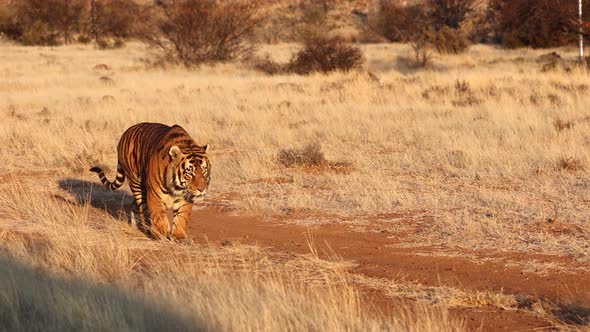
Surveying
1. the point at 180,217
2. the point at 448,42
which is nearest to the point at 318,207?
the point at 180,217

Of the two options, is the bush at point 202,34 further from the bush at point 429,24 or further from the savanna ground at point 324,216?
the savanna ground at point 324,216

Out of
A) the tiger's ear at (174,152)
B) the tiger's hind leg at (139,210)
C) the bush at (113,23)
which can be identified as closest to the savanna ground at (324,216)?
the tiger's hind leg at (139,210)

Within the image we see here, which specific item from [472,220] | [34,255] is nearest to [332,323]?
[34,255]

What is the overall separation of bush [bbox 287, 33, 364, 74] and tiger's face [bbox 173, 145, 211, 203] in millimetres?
21567

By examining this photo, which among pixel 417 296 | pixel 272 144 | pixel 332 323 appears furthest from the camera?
pixel 272 144

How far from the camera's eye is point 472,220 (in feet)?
29.5

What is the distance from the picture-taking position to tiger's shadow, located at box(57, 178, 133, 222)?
10.7m

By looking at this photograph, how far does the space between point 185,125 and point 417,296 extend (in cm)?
1239

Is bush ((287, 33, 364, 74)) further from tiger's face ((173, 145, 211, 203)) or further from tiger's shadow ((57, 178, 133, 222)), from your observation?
tiger's face ((173, 145, 211, 203))

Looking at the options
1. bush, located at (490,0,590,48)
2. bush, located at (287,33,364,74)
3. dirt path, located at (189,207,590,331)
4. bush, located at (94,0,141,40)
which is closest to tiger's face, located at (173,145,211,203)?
dirt path, located at (189,207,590,331)

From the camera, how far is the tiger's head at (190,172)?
8.16 m

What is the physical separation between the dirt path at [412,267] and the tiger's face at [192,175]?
0.64 meters

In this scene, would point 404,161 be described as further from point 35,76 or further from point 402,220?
point 35,76

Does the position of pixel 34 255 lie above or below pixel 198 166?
below
